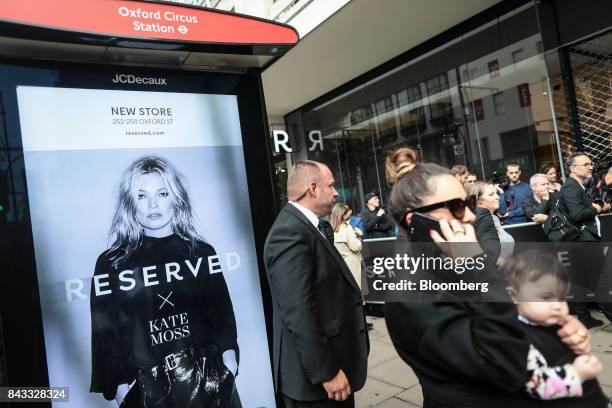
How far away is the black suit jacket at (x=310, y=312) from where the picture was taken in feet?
6.98

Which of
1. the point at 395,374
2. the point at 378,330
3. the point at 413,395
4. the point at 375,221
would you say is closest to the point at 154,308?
the point at 413,395

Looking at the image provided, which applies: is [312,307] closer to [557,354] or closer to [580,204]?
[557,354]

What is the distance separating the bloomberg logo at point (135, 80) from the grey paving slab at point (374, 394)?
10.2 feet

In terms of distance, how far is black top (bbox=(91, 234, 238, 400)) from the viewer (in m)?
2.35

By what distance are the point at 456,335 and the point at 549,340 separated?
21 cm

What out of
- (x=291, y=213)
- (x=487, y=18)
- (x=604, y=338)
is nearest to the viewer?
(x=604, y=338)

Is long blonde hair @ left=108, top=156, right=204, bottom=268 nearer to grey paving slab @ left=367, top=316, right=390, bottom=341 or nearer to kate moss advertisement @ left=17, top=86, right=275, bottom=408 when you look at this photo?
kate moss advertisement @ left=17, top=86, right=275, bottom=408

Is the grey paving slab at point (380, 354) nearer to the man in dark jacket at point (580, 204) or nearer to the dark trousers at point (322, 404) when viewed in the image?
the man in dark jacket at point (580, 204)

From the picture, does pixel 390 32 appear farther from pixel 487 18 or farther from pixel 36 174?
pixel 36 174

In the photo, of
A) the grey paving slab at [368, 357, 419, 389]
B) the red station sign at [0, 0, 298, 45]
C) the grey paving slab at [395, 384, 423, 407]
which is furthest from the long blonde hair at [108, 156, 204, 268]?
the grey paving slab at [368, 357, 419, 389]

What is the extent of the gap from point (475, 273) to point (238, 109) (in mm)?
Answer: 2227

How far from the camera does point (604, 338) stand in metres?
1.38

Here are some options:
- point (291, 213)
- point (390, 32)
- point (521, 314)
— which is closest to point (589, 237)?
point (291, 213)

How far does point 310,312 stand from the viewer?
2135mm
